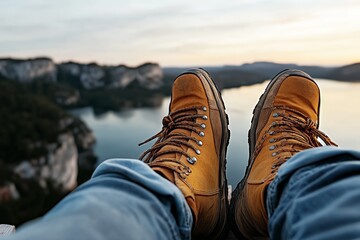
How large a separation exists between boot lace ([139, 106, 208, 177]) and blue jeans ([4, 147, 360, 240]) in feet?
0.60

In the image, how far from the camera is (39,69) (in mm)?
24078

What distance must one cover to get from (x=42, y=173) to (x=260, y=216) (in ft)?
57.1

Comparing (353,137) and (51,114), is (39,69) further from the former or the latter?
(353,137)

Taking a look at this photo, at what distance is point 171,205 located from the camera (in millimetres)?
546

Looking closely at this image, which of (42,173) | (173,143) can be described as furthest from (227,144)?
(42,173)

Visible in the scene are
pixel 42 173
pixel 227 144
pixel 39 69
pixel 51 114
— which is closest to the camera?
pixel 227 144

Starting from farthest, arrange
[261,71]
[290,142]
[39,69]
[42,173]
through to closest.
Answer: [39,69] < [42,173] < [261,71] < [290,142]

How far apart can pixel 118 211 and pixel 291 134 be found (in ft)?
1.91

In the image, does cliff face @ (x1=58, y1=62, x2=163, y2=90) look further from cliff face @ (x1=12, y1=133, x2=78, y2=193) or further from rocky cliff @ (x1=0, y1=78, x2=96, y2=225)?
→ cliff face @ (x1=12, y1=133, x2=78, y2=193)

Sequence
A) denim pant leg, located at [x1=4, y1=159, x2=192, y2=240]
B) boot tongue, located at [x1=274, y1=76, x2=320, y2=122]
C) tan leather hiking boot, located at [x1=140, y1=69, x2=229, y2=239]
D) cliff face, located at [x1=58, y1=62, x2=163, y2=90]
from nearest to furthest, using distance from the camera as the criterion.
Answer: denim pant leg, located at [x1=4, y1=159, x2=192, y2=240], tan leather hiking boot, located at [x1=140, y1=69, x2=229, y2=239], boot tongue, located at [x1=274, y1=76, x2=320, y2=122], cliff face, located at [x1=58, y1=62, x2=163, y2=90]

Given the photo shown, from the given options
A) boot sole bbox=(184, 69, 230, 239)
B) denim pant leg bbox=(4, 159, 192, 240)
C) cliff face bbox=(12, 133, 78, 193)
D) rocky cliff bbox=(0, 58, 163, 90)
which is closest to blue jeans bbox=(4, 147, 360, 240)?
denim pant leg bbox=(4, 159, 192, 240)

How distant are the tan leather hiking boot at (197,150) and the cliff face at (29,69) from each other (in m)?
23.0

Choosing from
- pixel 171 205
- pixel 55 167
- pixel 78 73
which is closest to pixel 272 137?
pixel 171 205

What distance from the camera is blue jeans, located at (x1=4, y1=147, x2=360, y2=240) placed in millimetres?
403
